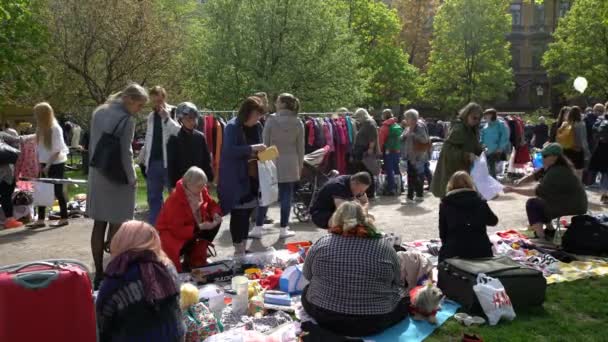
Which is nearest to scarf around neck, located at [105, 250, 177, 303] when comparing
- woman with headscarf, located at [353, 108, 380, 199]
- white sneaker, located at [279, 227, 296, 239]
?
white sneaker, located at [279, 227, 296, 239]

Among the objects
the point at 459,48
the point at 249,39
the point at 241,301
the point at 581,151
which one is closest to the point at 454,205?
the point at 241,301

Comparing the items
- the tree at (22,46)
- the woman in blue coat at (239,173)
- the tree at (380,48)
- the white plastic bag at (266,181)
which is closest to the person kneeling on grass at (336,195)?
the white plastic bag at (266,181)

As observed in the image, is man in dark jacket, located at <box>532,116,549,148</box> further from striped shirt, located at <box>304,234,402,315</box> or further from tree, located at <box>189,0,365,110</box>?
striped shirt, located at <box>304,234,402,315</box>

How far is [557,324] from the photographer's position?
4922 mm

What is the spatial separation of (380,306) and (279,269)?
1908mm

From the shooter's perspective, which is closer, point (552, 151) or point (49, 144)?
point (552, 151)

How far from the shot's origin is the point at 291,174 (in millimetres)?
7941

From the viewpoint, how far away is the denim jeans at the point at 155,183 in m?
6.95

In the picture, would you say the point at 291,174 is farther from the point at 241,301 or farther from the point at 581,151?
the point at 581,151

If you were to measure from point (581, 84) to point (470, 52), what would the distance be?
7238 millimetres

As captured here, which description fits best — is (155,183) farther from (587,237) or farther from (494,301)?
(587,237)

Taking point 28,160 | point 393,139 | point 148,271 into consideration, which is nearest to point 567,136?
point 393,139

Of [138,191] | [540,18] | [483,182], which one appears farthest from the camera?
[540,18]

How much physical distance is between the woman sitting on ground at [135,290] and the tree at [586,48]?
38.6 meters
